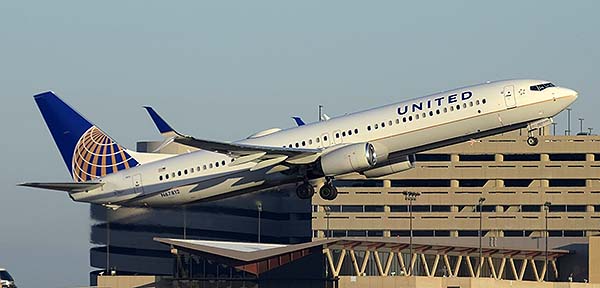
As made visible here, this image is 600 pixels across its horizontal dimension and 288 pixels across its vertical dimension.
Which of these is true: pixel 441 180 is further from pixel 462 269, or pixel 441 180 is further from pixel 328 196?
pixel 328 196

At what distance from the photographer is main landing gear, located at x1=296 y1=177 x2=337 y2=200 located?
88812 mm

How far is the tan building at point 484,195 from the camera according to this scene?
196 metres

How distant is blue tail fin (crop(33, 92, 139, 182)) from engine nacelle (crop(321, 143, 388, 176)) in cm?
1536

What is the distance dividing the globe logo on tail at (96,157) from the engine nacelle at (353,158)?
13.7 meters

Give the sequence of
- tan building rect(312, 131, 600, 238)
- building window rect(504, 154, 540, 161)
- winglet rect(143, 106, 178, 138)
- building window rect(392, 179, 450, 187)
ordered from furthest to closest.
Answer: building window rect(504, 154, 540, 161) < building window rect(392, 179, 450, 187) < tan building rect(312, 131, 600, 238) < winglet rect(143, 106, 178, 138)

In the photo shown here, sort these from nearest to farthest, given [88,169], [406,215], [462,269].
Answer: [88,169]
[462,269]
[406,215]

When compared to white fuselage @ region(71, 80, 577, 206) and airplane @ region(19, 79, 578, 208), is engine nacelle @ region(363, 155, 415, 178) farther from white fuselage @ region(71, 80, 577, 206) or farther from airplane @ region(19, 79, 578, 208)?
white fuselage @ region(71, 80, 577, 206)

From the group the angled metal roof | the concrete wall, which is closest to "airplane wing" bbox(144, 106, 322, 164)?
the angled metal roof

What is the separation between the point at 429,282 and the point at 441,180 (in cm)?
8146

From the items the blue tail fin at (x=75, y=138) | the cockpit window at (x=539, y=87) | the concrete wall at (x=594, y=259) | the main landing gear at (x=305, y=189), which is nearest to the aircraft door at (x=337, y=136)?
the main landing gear at (x=305, y=189)

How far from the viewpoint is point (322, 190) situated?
8881 centimetres

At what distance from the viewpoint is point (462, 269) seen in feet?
479

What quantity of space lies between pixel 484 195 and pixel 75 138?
108 meters

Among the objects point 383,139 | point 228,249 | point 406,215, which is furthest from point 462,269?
point 383,139
